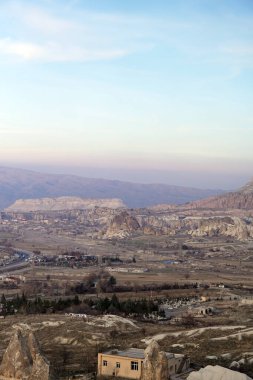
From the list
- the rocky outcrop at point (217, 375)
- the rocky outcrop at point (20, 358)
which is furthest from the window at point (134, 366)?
the rocky outcrop at point (20, 358)

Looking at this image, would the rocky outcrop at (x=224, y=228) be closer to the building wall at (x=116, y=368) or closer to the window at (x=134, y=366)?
the building wall at (x=116, y=368)

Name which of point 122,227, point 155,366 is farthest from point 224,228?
point 155,366

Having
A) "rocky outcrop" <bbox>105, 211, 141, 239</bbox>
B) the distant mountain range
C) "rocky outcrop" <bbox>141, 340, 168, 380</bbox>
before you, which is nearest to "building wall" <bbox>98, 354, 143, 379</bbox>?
"rocky outcrop" <bbox>141, 340, 168, 380</bbox>

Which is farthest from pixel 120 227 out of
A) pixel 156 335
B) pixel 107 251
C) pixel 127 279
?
pixel 156 335

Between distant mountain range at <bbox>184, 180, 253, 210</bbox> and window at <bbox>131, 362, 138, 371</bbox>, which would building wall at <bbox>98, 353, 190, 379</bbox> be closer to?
window at <bbox>131, 362, 138, 371</bbox>

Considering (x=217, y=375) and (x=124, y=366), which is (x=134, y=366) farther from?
(x=217, y=375)

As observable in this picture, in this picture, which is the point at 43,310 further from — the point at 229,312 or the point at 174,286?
the point at 174,286
